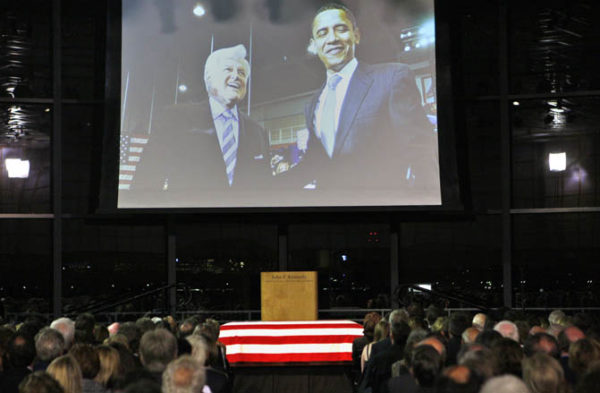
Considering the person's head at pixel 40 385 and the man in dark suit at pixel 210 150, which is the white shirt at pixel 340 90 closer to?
the man in dark suit at pixel 210 150

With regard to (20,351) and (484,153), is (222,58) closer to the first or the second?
(484,153)

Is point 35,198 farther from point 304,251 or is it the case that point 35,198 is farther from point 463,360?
point 463,360

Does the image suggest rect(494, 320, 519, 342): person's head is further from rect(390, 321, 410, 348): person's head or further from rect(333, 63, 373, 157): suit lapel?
rect(333, 63, 373, 157): suit lapel

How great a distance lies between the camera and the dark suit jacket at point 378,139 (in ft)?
40.9

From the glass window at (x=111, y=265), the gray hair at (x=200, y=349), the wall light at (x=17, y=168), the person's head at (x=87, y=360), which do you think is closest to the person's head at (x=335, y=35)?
the glass window at (x=111, y=265)

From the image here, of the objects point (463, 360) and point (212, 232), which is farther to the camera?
point (212, 232)

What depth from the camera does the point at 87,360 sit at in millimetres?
5004

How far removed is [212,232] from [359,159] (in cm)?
252

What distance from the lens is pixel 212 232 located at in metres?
13.4

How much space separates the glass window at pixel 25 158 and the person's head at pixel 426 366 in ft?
31.4

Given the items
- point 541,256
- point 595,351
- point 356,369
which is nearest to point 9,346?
point 595,351

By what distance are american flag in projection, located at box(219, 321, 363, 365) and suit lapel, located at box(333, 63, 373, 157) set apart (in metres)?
4.01

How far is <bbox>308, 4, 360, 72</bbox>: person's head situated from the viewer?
41.8 feet

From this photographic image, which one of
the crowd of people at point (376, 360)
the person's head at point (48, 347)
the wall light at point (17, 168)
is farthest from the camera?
the wall light at point (17, 168)
